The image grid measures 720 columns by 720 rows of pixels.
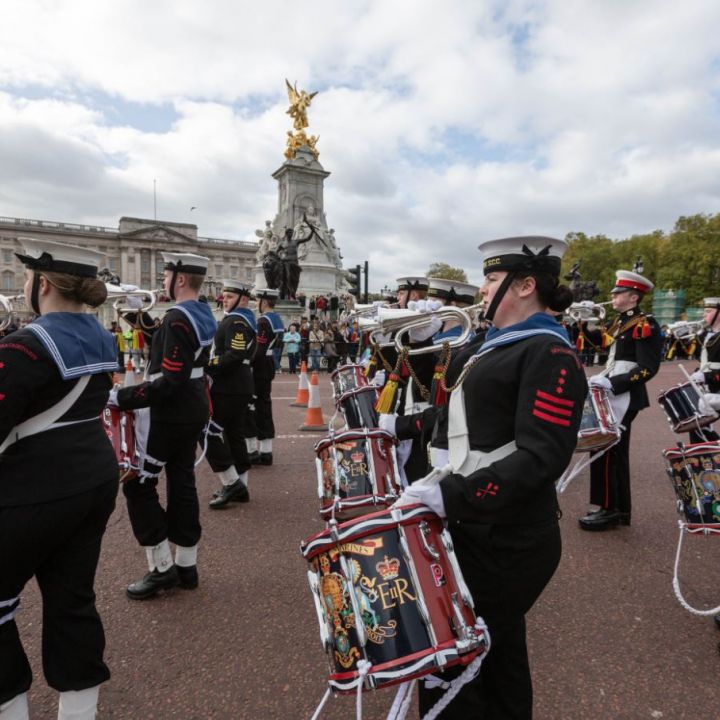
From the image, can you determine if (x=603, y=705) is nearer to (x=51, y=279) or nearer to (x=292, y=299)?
(x=51, y=279)

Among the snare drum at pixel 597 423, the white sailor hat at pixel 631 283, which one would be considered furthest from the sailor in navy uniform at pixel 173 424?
the white sailor hat at pixel 631 283

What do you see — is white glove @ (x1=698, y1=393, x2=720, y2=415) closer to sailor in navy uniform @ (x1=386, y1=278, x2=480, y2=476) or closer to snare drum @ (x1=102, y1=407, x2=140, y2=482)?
sailor in navy uniform @ (x1=386, y1=278, x2=480, y2=476)

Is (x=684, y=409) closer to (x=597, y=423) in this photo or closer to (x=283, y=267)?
(x=597, y=423)

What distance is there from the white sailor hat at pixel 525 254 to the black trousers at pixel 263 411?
18.2ft

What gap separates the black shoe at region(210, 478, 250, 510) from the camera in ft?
17.9

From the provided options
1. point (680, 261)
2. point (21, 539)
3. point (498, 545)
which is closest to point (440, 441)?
point (498, 545)

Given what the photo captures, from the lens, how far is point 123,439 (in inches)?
141

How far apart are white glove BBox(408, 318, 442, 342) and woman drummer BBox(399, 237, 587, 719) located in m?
2.07

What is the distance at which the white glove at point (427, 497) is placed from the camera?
1.81 m

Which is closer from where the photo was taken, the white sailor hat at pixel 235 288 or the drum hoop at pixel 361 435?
the drum hoop at pixel 361 435

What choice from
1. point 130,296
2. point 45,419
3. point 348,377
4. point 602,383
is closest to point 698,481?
point 602,383

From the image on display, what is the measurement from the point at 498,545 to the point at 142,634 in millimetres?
2560

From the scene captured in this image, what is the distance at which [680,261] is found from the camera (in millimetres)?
49531

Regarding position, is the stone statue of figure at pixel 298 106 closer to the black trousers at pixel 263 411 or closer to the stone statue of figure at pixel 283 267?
the stone statue of figure at pixel 283 267
